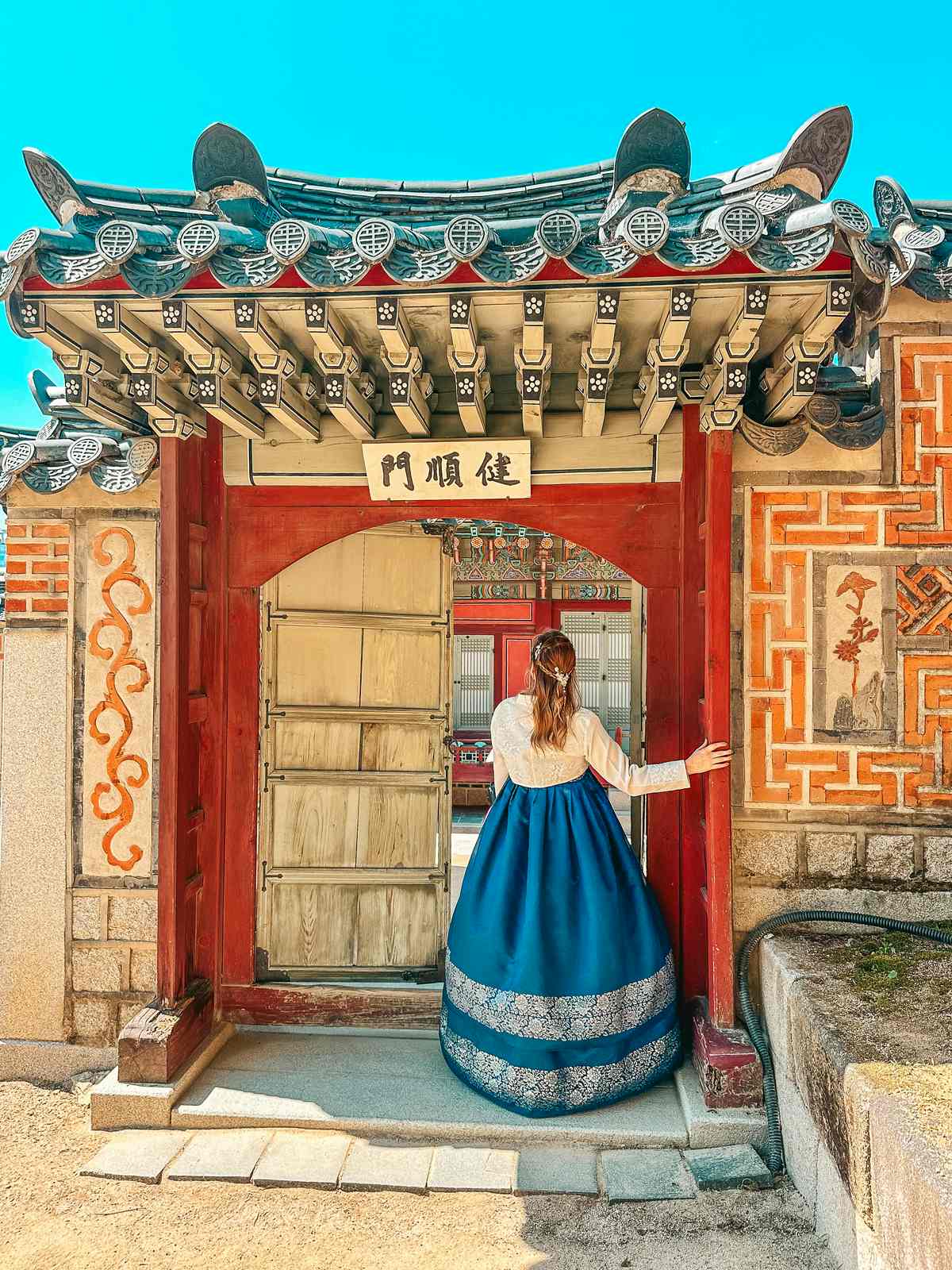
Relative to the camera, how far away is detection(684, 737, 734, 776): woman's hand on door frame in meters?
3.46

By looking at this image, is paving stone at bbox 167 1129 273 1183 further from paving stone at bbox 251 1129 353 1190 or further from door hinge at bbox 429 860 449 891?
door hinge at bbox 429 860 449 891

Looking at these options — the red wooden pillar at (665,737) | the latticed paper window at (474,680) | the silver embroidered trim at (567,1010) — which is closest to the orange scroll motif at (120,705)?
the silver embroidered trim at (567,1010)

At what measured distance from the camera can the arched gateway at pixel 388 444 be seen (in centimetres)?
274

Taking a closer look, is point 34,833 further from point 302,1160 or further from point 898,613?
point 898,613

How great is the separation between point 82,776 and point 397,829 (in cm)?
168

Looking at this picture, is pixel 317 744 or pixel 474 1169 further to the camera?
pixel 317 744

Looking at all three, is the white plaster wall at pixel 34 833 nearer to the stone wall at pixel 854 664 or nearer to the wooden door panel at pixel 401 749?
the wooden door panel at pixel 401 749

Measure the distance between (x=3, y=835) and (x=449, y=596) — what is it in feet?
8.80

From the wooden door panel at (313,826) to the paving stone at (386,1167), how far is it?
149 cm

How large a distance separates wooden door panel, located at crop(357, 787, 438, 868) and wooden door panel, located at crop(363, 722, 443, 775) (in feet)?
0.43

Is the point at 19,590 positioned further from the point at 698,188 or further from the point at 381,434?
the point at 698,188

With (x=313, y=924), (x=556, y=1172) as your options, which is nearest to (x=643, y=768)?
(x=556, y=1172)

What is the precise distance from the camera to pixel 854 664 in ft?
12.2

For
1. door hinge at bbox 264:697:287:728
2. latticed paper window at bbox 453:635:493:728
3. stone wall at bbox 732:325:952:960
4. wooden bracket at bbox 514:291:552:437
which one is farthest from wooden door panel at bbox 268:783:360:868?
latticed paper window at bbox 453:635:493:728
